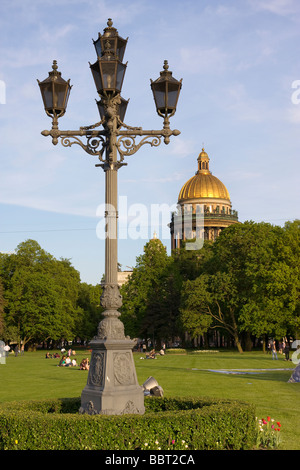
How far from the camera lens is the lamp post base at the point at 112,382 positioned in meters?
10.2

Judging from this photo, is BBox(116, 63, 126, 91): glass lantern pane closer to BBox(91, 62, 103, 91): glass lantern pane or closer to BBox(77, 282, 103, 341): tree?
BBox(91, 62, 103, 91): glass lantern pane

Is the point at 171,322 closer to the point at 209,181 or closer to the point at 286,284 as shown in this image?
the point at 286,284

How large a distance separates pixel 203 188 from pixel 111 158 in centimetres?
11721

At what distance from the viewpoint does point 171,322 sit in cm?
6556

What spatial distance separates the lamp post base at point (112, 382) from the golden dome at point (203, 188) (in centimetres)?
11719

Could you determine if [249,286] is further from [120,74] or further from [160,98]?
[120,74]

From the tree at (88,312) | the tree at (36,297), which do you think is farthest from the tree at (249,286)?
the tree at (88,312)

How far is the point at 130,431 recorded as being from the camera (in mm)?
8883

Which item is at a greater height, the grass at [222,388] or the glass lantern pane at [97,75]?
the glass lantern pane at [97,75]

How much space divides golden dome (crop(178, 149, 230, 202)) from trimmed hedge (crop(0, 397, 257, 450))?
118 m

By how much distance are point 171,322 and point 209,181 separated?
68660 mm

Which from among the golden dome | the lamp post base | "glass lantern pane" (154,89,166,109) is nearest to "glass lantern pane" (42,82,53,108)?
"glass lantern pane" (154,89,166,109)

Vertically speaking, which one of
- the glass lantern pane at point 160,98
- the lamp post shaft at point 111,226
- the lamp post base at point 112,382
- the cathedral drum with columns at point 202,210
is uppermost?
the cathedral drum with columns at point 202,210

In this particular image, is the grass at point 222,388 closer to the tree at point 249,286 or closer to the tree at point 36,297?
the tree at point 249,286
